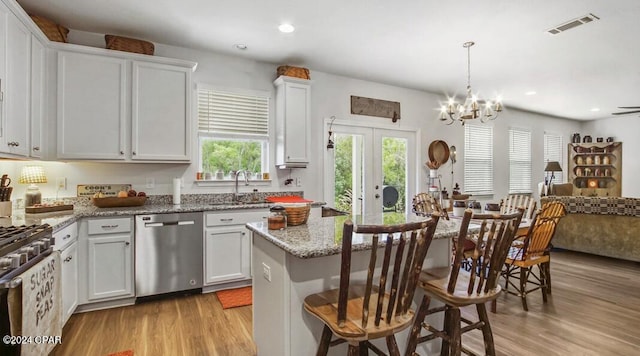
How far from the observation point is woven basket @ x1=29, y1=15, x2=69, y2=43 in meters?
3.01

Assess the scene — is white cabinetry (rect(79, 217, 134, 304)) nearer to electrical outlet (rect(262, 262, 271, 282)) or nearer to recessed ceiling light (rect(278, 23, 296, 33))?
electrical outlet (rect(262, 262, 271, 282))

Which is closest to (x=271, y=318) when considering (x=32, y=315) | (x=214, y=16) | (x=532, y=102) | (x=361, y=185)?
(x=32, y=315)

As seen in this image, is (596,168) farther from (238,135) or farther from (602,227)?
(238,135)

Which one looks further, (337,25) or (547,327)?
(337,25)

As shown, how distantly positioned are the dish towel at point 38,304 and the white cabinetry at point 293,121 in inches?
103

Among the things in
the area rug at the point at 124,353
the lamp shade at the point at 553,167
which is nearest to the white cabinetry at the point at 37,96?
the area rug at the point at 124,353

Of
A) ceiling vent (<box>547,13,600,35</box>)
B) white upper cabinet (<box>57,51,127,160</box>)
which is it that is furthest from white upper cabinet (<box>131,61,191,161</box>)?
ceiling vent (<box>547,13,600,35</box>)

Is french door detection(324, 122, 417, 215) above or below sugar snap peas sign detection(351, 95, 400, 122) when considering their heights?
below

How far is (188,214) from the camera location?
10.9 feet

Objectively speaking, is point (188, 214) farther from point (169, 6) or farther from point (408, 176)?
point (408, 176)

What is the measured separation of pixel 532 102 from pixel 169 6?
6610mm

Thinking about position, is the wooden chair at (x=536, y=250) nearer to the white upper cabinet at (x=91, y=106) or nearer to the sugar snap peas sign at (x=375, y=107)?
the sugar snap peas sign at (x=375, y=107)

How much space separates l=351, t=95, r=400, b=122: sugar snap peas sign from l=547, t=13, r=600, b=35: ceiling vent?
2335 millimetres

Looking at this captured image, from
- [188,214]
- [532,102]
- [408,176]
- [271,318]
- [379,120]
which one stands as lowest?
[271,318]
